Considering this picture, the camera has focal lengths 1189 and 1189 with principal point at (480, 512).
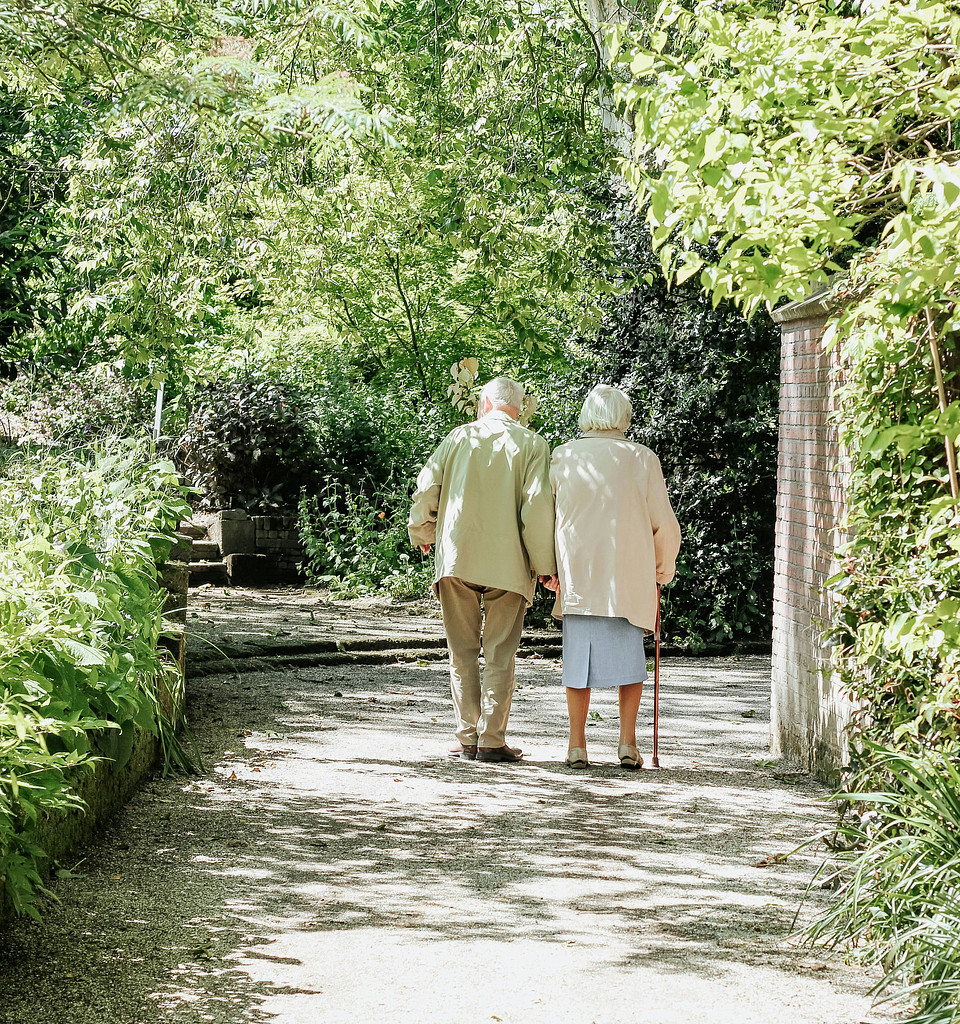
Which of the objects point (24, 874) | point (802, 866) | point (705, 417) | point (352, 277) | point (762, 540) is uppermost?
point (352, 277)

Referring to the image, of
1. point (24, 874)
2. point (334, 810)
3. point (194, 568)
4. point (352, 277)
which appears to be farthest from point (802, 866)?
point (352, 277)

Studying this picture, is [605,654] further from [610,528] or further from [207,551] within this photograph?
[207,551]

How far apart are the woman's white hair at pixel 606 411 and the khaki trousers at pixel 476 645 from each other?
108cm

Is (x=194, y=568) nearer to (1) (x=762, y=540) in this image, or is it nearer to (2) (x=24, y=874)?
(1) (x=762, y=540)

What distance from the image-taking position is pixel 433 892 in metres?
4.49

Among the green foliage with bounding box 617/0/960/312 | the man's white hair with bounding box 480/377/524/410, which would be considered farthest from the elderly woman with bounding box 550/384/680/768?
the green foliage with bounding box 617/0/960/312

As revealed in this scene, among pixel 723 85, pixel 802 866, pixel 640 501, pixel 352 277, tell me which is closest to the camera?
pixel 723 85

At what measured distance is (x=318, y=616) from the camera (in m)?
11.9

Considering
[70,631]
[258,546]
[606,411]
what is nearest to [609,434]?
[606,411]

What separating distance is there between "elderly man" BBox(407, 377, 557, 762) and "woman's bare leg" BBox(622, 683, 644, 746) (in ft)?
1.71

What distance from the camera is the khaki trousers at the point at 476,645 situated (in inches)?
267

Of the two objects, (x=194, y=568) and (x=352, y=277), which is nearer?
(x=194, y=568)

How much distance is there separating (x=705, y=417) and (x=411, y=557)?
12.7 ft

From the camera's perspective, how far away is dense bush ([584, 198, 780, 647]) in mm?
11484
